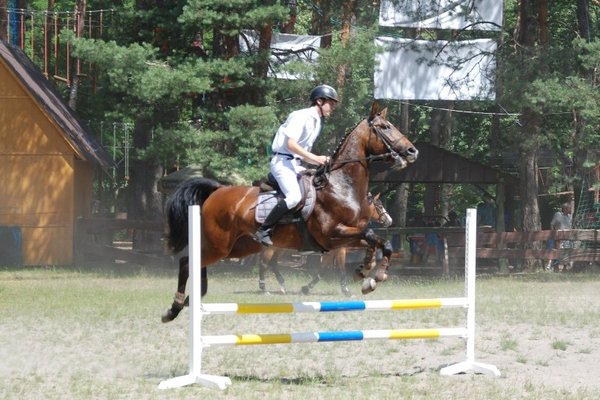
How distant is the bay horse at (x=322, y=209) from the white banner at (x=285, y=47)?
Answer: 48.3 ft

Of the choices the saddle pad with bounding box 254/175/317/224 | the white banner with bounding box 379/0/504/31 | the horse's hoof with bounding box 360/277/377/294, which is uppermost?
the white banner with bounding box 379/0/504/31

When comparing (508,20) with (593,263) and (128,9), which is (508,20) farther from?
(128,9)

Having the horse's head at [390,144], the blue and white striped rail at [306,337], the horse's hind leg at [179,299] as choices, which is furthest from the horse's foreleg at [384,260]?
the horse's hind leg at [179,299]

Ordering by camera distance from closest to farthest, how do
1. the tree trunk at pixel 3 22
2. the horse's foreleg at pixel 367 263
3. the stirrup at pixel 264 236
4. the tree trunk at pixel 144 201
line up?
1. the horse's foreleg at pixel 367 263
2. the stirrup at pixel 264 236
3. the tree trunk at pixel 144 201
4. the tree trunk at pixel 3 22

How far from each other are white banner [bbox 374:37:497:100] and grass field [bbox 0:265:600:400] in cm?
794

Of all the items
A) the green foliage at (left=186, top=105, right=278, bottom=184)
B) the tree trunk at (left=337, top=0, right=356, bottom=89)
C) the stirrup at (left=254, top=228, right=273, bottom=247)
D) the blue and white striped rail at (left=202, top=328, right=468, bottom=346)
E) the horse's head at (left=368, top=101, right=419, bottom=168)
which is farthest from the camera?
the tree trunk at (left=337, top=0, right=356, bottom=89)

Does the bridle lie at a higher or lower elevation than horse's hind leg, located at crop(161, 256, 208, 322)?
higher

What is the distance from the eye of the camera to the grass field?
30.0 ft

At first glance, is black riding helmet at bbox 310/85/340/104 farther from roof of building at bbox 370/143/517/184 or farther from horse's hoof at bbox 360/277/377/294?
roof of building at bbox 370/143/517/184

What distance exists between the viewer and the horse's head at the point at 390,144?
415 inches

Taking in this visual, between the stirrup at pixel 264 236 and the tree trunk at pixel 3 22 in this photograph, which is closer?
the stirrup at pixel 264 236

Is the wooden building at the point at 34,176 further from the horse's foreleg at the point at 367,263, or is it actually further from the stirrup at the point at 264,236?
the horse's foreleg at the point at 367,263

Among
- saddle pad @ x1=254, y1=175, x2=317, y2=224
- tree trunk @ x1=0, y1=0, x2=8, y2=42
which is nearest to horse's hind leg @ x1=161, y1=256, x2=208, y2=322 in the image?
saddle pad @ x1=254, y1=175, x2=317, y2=224

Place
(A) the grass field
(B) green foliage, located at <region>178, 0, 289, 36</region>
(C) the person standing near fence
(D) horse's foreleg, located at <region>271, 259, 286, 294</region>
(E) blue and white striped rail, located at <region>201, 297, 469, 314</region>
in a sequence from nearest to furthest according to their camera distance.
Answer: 1. (A) the grass field
2. (E) blue and white striped rail, located at <region>201, 297, 469, 314</region>
3. (D) horse's foreleg, located at <region>271, 259, 286, 294</region>
4. (B) green foliage, located at <region>178, 0, 289, 36</region>
5. (C) the person standing near fence
